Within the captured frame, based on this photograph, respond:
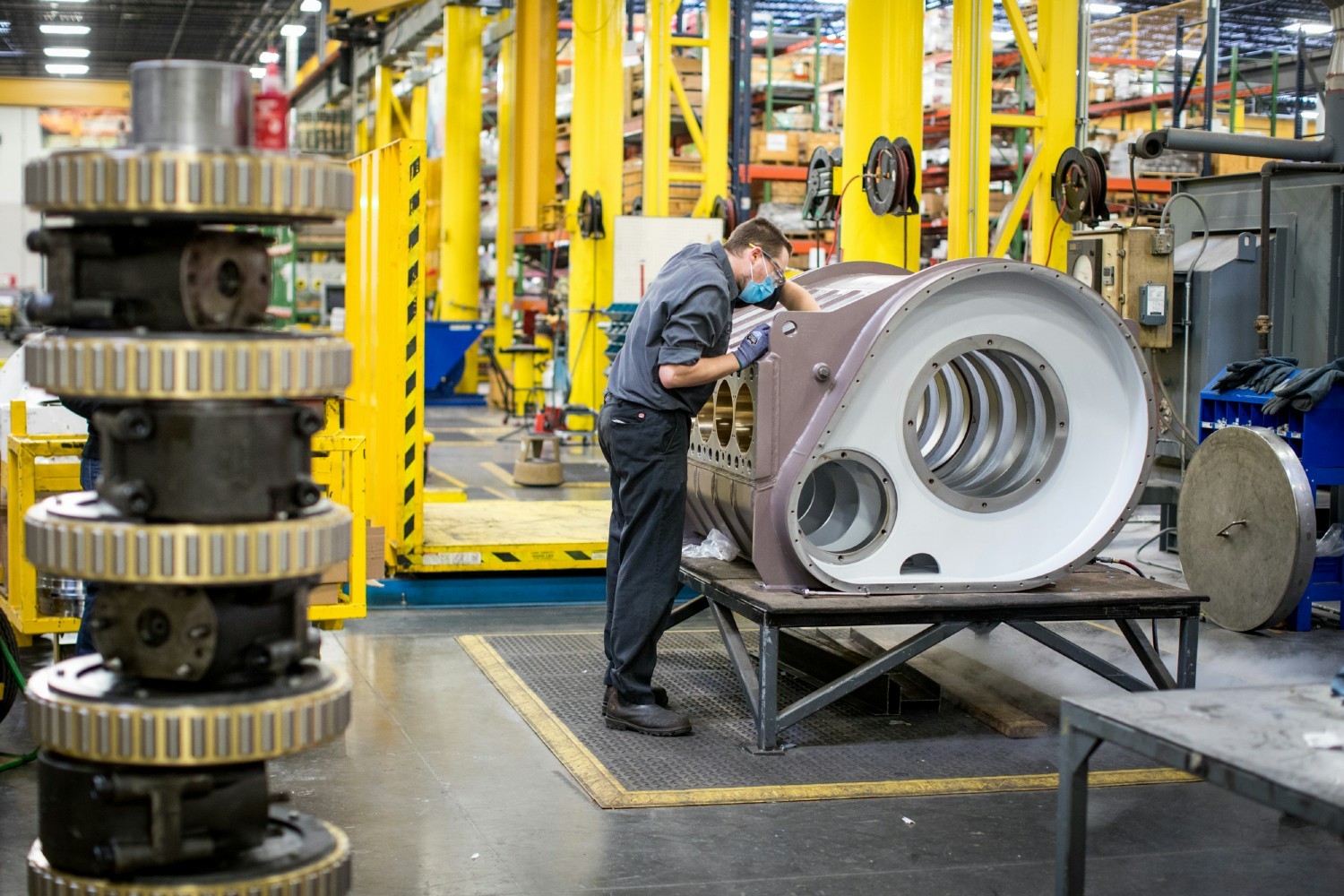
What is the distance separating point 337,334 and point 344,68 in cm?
Result: 2457

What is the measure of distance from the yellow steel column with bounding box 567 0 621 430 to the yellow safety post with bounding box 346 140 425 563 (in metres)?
A: 6.63

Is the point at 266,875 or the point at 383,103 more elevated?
the point at 383,103

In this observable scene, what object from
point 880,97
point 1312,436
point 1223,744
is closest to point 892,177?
point 880,97

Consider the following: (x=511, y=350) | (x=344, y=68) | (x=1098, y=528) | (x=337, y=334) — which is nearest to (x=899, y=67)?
(x=1098, y=528)

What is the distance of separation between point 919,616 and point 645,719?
1.03m

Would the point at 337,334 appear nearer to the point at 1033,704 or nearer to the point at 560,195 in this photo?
the point at 1033,704

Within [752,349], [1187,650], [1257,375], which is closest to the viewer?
[752,349]

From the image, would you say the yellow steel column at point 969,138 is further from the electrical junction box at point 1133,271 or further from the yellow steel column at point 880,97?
the electrical junction box at point 1133,271

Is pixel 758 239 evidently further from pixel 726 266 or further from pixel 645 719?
pixel 645 719

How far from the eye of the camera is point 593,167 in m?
14.4

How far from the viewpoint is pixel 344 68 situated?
25.3 metres

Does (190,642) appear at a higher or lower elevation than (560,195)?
lower

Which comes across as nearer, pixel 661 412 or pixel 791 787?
pixel 791 787

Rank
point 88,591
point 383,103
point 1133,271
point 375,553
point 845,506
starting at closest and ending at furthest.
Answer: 1. point 88,591
2. point 845,506
3. point 375,553
4. point 1133,271
5. point 383,103
